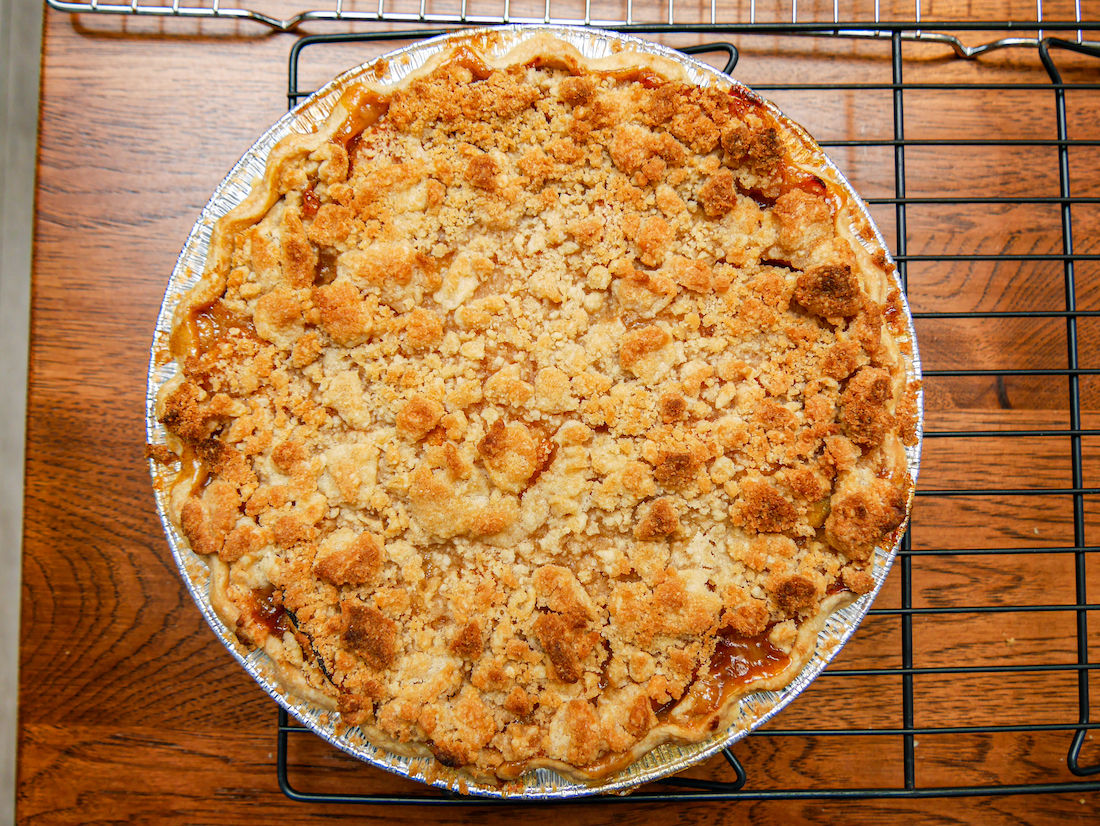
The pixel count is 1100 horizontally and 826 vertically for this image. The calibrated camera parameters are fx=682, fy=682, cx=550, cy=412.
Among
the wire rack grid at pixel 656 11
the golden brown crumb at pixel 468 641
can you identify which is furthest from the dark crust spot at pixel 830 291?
the golden brown crumb at pixel 468 641

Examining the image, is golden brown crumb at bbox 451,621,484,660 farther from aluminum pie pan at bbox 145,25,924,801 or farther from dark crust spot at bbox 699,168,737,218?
dark crust spot at bbox 699,168,737,218

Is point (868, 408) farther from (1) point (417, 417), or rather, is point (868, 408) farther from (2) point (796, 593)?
(1) point (417, 417)

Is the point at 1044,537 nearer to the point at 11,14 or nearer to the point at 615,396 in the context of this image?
the point at 615,396

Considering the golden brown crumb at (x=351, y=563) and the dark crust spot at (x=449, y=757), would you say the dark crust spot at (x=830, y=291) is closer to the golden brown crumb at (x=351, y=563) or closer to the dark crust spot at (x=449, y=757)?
the golden brown crumb at (x=351, y=563)

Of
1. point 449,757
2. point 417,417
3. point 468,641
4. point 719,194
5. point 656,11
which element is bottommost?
point 449,757

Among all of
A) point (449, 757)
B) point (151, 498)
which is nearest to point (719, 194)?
point (449, 757)

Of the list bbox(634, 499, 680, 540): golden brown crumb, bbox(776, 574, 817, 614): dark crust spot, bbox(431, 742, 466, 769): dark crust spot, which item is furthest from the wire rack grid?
bbox(431, 742, 466, 769): dark crust spot
